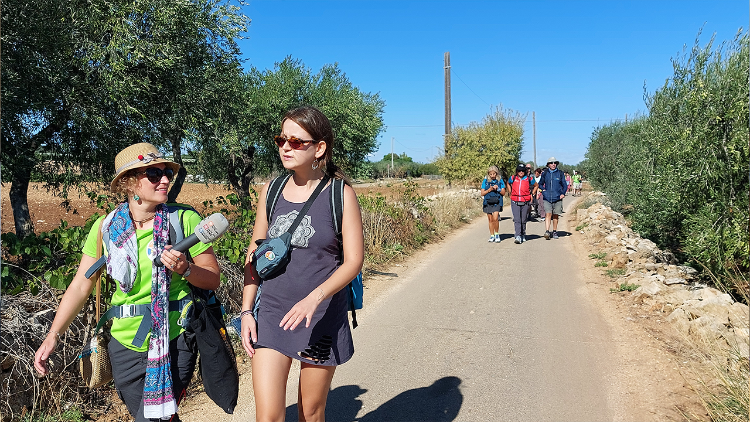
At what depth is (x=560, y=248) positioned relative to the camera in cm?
1144

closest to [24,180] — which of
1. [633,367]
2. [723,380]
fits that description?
[633,367]

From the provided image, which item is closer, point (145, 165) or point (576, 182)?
point (145, 165)

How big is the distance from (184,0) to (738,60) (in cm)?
914

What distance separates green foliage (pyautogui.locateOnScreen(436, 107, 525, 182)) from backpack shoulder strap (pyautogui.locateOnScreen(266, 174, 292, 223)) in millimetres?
24979

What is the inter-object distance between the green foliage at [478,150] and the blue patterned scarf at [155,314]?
83.4ft

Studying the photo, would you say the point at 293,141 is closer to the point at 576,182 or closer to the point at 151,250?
the point at 151,250

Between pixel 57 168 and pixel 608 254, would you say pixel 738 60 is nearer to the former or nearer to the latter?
pixel 608 254

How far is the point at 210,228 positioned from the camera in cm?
221

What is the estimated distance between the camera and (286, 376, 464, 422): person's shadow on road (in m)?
3.75

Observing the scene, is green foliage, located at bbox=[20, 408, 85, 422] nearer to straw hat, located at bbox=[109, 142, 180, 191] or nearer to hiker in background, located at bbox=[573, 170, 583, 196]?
straw hat, located at bbox=[109, 142, 180, 191]

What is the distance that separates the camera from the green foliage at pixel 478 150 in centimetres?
2742

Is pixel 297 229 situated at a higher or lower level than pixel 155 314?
higher

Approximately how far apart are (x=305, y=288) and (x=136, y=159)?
104 centimetres

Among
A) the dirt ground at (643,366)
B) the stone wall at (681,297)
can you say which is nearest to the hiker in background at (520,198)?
the stone wall at (681,297)
